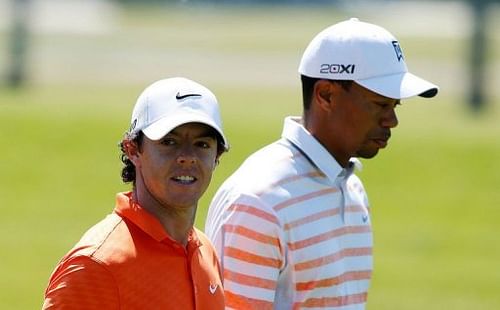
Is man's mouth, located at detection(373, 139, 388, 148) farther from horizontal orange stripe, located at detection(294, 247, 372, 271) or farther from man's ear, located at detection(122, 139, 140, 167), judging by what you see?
man's ear, located at detection(122, 139, 140, 167)

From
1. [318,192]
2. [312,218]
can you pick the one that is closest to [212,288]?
[312,218]

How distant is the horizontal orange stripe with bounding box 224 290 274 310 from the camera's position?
5.11 meters

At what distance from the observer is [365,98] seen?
535cm

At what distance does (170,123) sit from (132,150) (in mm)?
221

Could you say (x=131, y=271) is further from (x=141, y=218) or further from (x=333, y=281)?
(x=333, y=281)

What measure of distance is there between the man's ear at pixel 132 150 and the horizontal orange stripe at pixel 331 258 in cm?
76

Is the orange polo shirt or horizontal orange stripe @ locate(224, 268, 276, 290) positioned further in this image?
horizontal orange stripe @ locate(224, 268, 276, 290)

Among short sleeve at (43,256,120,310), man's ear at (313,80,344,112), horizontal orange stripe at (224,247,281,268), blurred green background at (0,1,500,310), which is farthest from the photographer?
blurred green background at (0,1,500,310)

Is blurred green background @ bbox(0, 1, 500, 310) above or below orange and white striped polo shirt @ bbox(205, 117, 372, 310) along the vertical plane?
above

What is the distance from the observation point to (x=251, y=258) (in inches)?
201

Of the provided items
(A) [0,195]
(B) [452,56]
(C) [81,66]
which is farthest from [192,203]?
(B) [452,56]

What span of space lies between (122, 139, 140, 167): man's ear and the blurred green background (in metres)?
7.43

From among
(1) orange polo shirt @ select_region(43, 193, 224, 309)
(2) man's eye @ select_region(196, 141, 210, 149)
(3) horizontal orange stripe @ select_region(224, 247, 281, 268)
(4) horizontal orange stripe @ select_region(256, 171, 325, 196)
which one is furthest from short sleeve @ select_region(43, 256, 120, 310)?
(4) horizontal orange stripe @ select_region(256, 171, 325, 196)

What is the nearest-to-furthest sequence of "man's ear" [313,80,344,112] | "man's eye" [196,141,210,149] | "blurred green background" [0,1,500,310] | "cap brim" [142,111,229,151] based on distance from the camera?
"cap brim" [142,111,229,151] < "man's eye" [196,141,210,149] < "man's ear" [313,80,344,112] < "blurred green background" [0,1,500,310]
